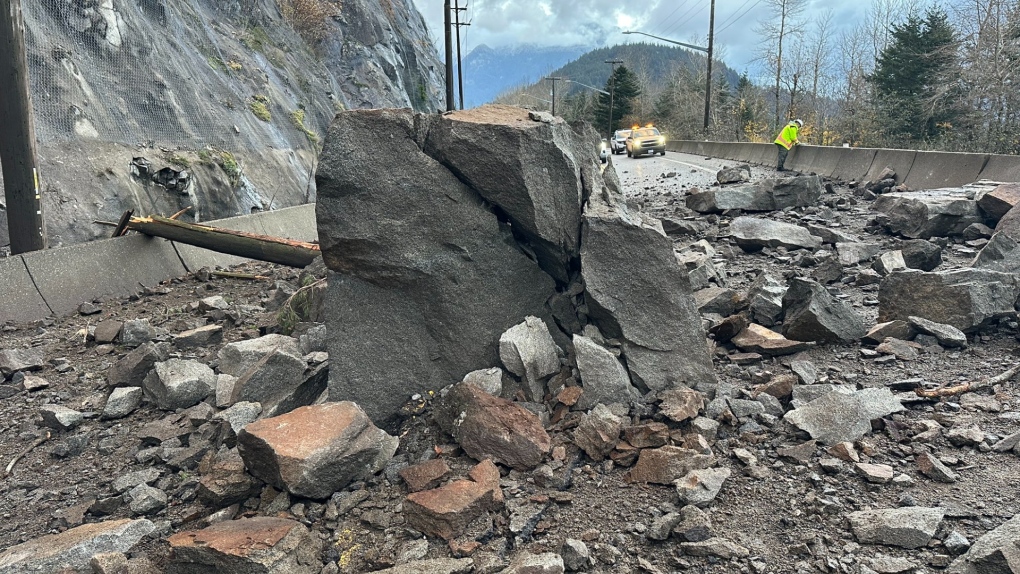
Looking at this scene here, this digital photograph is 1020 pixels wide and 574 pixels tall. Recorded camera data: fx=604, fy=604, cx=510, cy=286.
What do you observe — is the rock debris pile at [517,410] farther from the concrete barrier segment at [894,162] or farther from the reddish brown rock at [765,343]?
the concrete barrier segment at [894,162]

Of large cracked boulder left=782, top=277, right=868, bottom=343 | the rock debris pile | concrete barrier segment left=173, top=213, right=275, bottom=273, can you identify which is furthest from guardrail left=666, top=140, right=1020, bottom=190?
concrete barrier segment left=173, top=213, right=275, bottom=273

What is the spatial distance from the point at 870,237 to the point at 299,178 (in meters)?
12.6

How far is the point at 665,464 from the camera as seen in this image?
121 inches

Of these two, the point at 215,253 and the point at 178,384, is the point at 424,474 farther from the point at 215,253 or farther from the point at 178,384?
the point at 215,253

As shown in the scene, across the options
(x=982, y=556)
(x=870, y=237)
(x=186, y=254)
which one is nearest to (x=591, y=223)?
(x=982, y=556)

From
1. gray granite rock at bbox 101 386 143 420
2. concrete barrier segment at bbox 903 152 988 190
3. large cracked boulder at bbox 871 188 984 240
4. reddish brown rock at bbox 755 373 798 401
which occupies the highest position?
concrete barrier segment at bbox 903 152 988 190

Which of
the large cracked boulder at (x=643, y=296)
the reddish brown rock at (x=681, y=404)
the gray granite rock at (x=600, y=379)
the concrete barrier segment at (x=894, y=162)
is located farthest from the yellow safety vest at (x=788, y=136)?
the gray granite rock at (x=600, y=379)

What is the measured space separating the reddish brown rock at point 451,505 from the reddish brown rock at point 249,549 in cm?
47

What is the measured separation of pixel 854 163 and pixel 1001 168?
13.8 ft

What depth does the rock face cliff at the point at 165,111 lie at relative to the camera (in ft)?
29.0

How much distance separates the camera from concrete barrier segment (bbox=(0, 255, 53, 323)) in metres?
6.34

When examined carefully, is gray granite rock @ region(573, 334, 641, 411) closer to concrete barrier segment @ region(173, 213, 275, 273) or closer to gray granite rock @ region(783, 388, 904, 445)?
gray granite rock @ region(783, 388, 904, 445)

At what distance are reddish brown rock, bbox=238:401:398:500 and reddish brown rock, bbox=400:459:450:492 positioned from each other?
8.8 inches

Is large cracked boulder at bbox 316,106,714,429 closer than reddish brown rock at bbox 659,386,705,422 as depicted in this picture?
No
